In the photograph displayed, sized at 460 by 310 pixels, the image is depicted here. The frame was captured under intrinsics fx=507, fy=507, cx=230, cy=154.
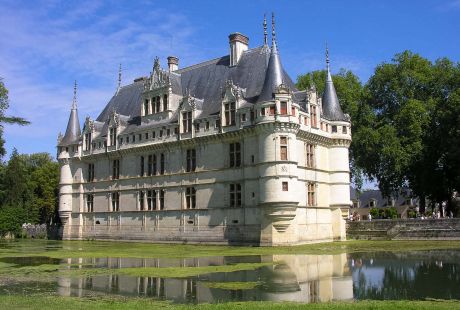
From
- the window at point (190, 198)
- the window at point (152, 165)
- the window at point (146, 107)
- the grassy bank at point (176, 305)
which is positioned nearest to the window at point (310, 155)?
the window at point (190, 198)

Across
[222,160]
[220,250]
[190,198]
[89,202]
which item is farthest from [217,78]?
[89,202]

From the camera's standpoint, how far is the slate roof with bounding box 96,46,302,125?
38.9 metres

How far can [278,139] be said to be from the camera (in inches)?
1347

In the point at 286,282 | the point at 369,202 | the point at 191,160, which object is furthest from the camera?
the point at 369,202

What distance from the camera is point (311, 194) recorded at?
38344 mm

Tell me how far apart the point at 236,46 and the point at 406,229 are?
19.8m

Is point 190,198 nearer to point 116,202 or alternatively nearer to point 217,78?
point 116,202

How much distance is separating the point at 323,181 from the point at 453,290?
86.9ft

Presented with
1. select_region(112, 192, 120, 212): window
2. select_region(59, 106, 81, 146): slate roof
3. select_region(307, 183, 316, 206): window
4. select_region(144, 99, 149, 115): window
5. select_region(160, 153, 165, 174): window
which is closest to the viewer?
select_region(307, 183, 316, 206): window

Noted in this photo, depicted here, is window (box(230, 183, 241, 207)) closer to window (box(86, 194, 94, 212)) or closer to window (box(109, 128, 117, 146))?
window (box(109, 128, 117, 146))

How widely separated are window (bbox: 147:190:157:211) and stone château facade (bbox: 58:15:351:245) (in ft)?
0.34

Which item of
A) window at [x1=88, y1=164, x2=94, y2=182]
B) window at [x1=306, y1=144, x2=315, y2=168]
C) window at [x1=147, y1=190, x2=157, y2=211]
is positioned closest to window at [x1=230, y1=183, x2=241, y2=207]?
window at [x1=306, y1=144, x2=315, y2=168]

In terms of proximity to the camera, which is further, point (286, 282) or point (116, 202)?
point (116, 202)

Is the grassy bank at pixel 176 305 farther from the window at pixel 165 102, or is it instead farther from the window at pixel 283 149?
the window at pixel 165 102
